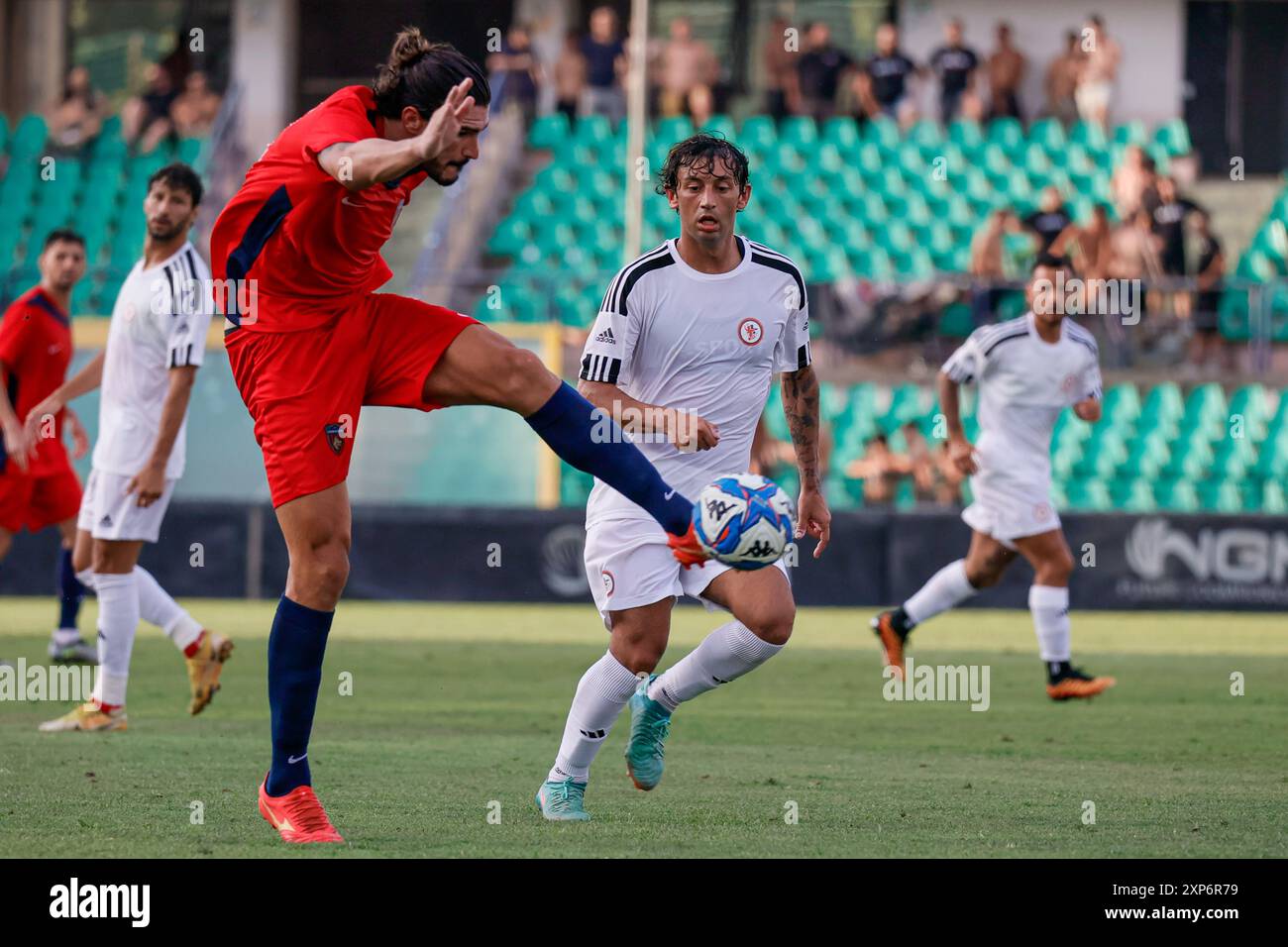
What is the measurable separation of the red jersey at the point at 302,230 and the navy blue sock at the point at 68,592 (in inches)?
246

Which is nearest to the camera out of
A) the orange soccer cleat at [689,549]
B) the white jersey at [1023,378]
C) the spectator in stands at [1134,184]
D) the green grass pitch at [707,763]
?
the orange soccer cleat at [689,549]

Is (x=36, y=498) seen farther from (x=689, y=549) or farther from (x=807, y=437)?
(x=689, y=549)

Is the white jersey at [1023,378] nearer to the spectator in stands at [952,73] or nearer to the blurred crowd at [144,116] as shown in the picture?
the spectator in stands at [952,73]

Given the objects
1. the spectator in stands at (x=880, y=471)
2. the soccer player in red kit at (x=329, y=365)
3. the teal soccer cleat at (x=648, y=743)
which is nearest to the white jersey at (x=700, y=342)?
the teal soccer cleat at (x=648, y=743)

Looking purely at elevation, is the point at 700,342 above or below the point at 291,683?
above

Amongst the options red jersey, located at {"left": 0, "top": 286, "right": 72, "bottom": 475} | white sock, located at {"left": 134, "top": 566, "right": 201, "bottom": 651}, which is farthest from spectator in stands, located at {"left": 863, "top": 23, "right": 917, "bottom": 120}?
white sock, located at {"left": 134, "top": 566, "right": 201, "bottom": 651}

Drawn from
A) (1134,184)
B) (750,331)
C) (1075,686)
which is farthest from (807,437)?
(1134,184)

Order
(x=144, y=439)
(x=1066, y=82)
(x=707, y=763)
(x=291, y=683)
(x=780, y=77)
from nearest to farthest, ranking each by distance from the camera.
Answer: (x=291, y=683), (x=707, y=763), (x=144, y=439), (x=1066, y=82), (x=780, y=77)

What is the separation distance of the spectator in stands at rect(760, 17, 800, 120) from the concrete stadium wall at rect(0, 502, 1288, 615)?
8.92 meters

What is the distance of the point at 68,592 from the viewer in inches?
470

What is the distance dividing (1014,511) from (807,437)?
4.55 meters

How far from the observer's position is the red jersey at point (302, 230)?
5789 mm

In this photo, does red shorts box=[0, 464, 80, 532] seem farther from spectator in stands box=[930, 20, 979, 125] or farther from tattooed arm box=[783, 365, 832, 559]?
spectator in stands box=[930, 20, 979, 125]

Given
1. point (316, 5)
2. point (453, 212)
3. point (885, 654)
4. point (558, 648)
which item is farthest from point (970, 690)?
point (316, 5)
